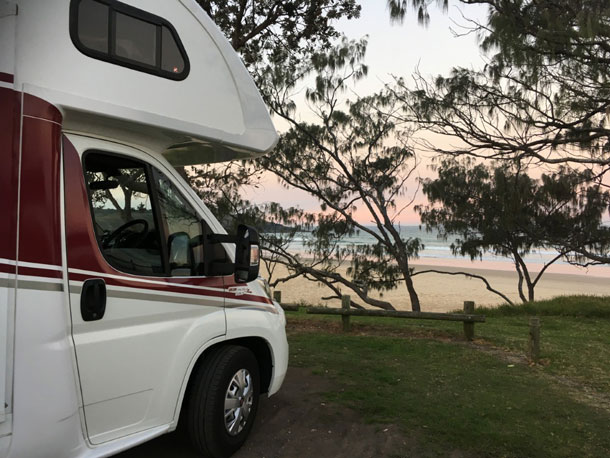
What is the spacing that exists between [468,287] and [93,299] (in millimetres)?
26869

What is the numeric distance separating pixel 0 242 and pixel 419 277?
31.3 metres

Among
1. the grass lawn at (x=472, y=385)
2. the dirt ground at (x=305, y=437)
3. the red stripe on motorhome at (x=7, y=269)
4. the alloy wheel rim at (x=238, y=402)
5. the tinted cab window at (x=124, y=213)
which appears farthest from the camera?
the grass lawn at (x=472, y=385)

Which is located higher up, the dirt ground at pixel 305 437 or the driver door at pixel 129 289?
the driver door at pixel 129 289

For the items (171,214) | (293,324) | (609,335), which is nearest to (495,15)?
(609,335)

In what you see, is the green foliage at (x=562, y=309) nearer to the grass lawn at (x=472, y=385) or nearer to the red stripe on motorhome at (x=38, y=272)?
the grass lawn at (x=472, y=385)

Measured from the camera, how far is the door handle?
2414 millimetres

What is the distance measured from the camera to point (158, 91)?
2.76 m

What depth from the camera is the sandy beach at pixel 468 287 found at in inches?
809

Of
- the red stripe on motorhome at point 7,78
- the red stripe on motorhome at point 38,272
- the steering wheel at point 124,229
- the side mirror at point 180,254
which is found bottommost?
the red stripe on motorhome at point 38,272

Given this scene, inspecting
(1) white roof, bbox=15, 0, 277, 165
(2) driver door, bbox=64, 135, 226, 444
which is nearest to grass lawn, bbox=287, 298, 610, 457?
(2) driver door, bbox=64, 135, 226, 444

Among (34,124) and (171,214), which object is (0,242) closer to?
(34,124)

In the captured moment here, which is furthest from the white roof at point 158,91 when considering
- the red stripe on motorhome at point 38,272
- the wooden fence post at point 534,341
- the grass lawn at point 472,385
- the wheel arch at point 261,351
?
the wooden fence post at point 534,341

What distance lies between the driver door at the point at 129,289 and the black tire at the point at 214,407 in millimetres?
218

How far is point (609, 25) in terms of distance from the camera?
21.0 ft
